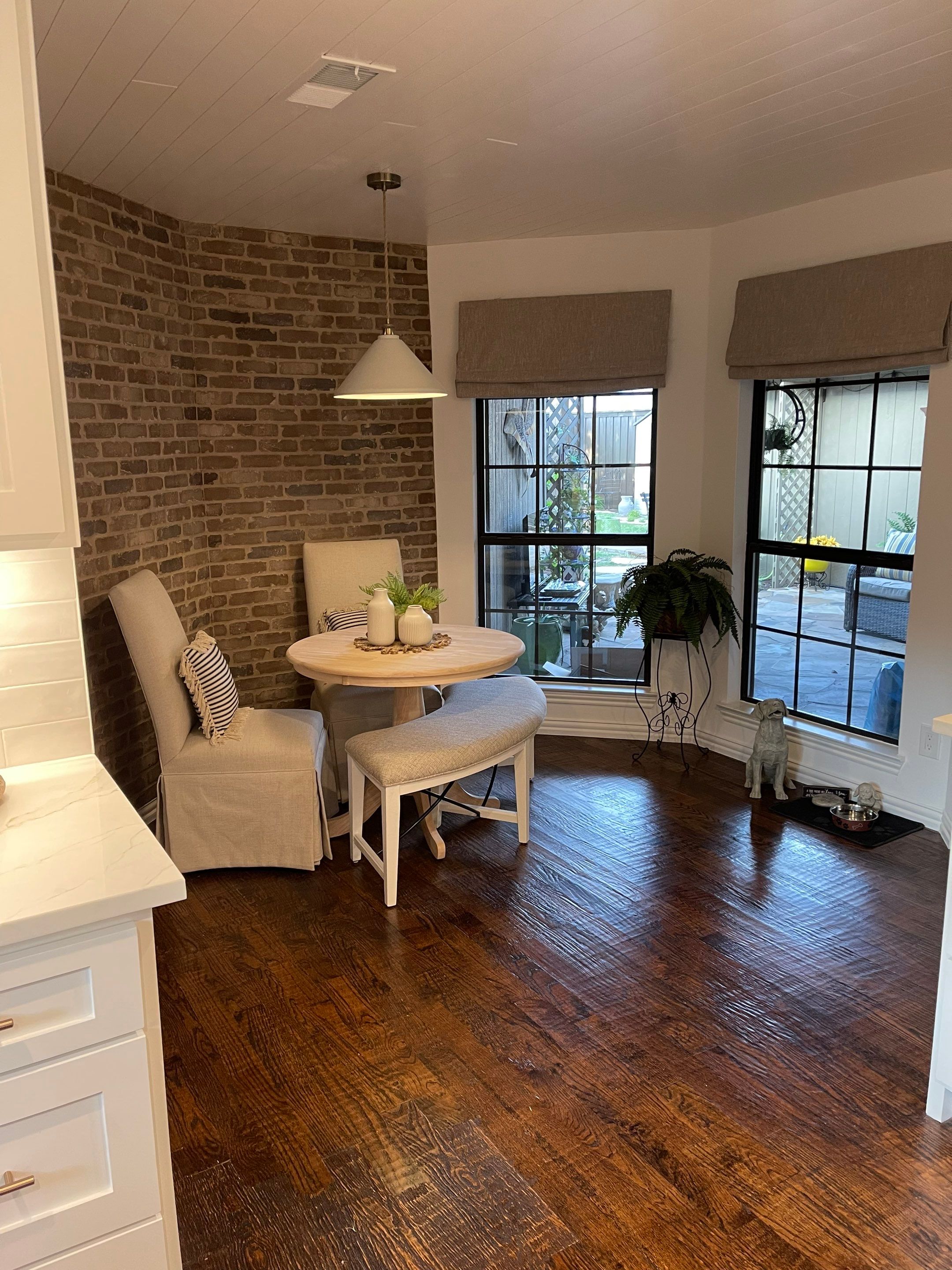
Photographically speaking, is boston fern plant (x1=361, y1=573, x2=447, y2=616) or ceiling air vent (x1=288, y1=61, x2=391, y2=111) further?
boston fern plant (x1=361, y1=573, x2=447, y2=616)

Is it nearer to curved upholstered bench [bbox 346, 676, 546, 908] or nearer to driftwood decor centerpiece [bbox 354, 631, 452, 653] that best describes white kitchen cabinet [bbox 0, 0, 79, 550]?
curved upholstered bench [bbox 346, 676, 546, 908]

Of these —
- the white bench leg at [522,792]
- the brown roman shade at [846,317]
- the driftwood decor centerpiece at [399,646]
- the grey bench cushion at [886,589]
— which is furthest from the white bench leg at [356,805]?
the brown roman shade at [846,317]

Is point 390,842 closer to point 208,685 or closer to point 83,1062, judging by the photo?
point 208,685

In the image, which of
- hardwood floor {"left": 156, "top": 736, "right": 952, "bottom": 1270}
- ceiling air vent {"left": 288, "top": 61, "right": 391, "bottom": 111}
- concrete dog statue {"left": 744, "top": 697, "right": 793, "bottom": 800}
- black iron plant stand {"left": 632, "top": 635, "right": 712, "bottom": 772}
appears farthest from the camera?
black iron plant stand {"left": 632, "top": 635, "right": 712, "bottom": 772}

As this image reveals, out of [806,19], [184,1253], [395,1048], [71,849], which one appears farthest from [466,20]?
[184,1253]

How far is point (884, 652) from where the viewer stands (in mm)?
4094

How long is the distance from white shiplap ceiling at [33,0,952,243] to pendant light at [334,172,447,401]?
11 centimetres

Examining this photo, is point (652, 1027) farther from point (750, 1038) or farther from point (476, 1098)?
point (476, 1098)

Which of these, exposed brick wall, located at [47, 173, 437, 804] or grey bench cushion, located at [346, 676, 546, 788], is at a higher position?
exposed brick wall, located at [47, 173, 437, 804]

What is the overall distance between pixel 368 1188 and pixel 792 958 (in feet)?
4.85

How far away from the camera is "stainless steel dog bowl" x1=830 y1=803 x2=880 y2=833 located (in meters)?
3.84

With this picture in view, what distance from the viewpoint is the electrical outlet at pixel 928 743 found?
380 centimetres

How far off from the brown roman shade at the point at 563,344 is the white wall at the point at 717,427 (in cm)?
9

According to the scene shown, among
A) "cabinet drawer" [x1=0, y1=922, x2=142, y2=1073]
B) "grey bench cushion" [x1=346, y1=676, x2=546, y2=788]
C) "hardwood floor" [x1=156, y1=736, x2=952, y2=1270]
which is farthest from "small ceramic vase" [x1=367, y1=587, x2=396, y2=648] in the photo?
"cabinet drawer" [x1=0, y1=922, x2=142, y2=1073]
